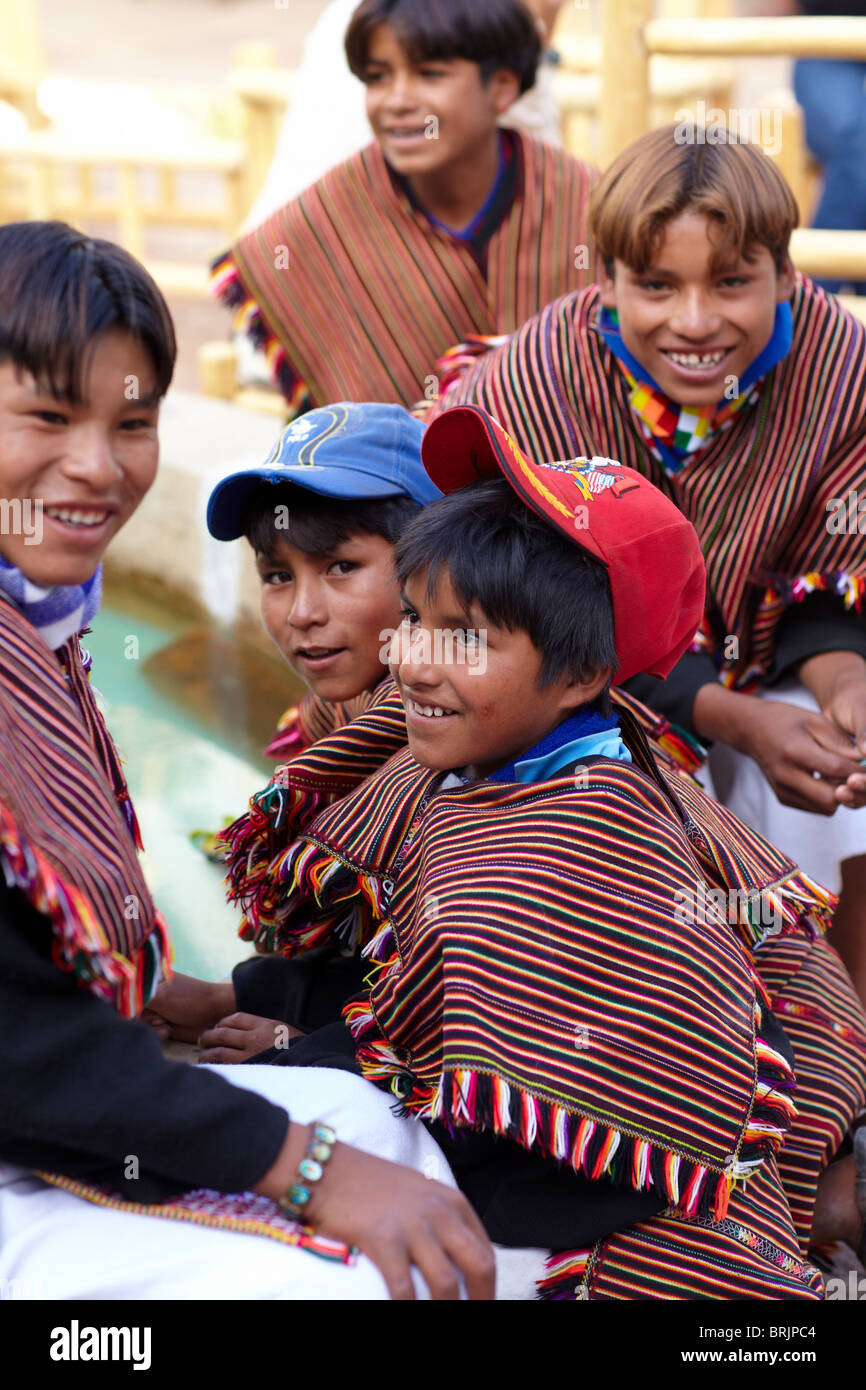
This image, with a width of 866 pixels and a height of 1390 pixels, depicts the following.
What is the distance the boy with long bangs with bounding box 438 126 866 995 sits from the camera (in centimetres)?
235

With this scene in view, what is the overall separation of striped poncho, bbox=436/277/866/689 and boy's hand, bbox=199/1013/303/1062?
3.67ft

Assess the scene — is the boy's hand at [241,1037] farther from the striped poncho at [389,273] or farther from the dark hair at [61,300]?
the striped poncho at [389,273]

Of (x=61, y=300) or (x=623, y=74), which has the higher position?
(x=623, y=74)

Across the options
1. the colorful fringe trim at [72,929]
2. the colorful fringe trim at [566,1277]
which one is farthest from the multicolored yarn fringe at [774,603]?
the colorful fringe trim at [72,929]

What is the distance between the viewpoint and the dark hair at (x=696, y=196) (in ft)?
7.50

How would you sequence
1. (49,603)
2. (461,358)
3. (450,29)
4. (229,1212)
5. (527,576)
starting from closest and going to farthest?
(229,1212) → (49,603) → (527,576) → (461,358) → (450,29)

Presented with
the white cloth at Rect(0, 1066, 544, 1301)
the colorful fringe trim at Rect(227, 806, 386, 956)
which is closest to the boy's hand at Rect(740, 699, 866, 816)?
the colorful fringe trim at Rect(227, 806, 386, 956)

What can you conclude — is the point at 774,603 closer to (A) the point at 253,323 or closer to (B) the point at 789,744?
(B) the point at 789,744

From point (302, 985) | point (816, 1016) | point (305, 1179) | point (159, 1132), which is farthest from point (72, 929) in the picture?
point (816, 1016)

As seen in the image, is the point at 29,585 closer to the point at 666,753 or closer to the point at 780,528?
the point at 666,753

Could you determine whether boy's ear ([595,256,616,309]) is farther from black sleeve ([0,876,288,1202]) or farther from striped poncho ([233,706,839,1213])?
black sleeve ([0,876,288,1202])

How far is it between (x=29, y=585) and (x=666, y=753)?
125 cm

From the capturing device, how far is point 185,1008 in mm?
2137

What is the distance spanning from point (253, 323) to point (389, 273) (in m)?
0.38
